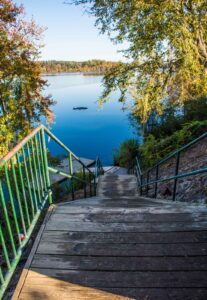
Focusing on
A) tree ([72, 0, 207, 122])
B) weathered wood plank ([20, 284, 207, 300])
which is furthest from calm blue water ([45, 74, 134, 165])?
weathered wood plank ([20, 284, 207, 300])

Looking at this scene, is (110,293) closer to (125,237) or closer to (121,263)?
(121,263)

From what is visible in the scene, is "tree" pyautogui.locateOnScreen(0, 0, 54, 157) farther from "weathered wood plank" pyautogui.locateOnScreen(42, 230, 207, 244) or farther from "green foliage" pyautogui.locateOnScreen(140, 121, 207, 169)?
"weathered wood plank" pyautogui.locateOnScreen(42, 230, 207, 244)

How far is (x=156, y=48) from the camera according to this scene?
8.16 metres

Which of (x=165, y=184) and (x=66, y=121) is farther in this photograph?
(x=66, y=121)

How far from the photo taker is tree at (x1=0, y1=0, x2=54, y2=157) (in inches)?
514

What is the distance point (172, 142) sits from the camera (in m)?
11.0

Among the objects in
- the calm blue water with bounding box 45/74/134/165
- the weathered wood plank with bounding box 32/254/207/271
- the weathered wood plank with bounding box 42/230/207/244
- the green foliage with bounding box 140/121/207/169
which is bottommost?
the calm blue water with bounding box 45/74/134/165

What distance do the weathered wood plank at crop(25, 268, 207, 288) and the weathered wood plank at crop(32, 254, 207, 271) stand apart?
51 mm

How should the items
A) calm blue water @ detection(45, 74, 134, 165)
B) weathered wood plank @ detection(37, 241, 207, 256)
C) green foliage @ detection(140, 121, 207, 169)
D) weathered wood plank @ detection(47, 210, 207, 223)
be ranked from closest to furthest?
weathered wood plank @ detection(37, 241, 207, 256), weathered wood plank @ detection(47, 210, 207, 223), green foliage @ detection(140, 121, 207, 169), calm blue water @ detection(45, 74, 134, 165)

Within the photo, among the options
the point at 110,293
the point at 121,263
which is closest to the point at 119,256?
the point at 121,263

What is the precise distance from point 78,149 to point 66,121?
634 inches

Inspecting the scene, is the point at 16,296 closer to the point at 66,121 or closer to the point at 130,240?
the point at 130,240

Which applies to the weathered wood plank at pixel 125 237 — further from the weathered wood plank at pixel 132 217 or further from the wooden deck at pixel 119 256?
the weathered wood plank at pixel 132 217

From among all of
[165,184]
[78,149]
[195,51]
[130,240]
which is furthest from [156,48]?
[78,149]
